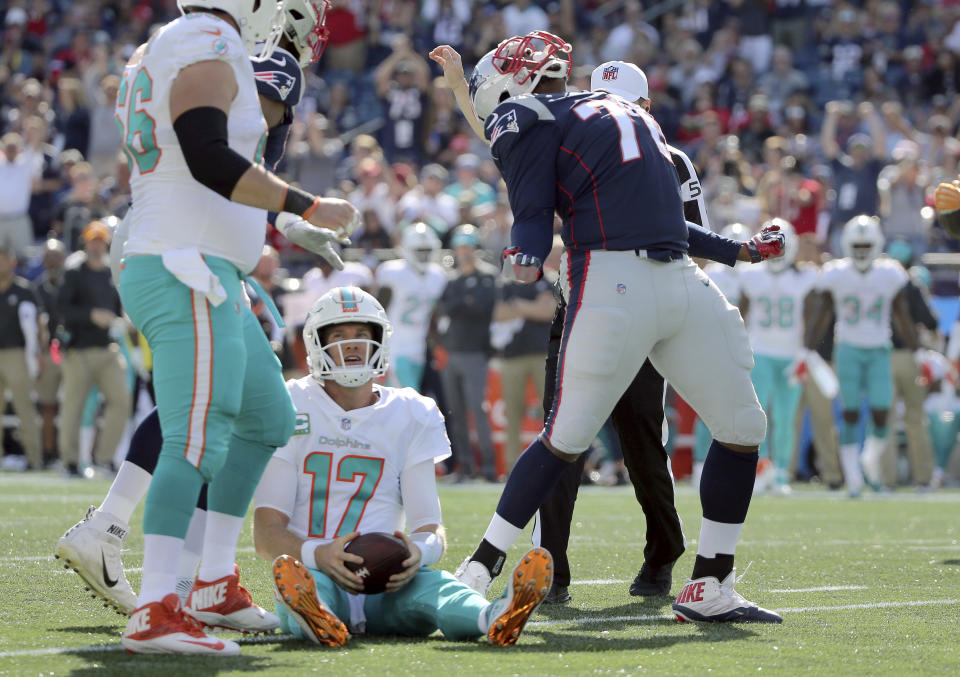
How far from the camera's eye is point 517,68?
16.8ft

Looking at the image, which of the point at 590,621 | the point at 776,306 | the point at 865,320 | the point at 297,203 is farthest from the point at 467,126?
the point at 297,203

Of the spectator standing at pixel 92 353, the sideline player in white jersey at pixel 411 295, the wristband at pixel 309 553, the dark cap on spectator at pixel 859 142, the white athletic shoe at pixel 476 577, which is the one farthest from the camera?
the dark cap on spectator at pixel 859 142

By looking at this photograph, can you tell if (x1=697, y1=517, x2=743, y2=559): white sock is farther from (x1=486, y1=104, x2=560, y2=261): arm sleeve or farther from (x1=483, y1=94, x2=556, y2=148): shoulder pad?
(x1=483, y1=94, x2=556, y2=148): shoulder pad

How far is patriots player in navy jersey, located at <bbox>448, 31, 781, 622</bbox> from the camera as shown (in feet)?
15.7

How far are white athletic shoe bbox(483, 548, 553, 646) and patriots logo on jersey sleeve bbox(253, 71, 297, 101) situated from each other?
60.6 inches

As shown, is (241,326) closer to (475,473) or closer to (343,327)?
(343,327)

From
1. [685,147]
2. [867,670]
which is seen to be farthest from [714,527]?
[685,147]

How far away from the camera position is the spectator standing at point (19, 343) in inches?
554

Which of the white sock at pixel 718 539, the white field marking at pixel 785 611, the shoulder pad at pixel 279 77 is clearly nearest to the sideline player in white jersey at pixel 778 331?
the white field marking at pixel 785 611

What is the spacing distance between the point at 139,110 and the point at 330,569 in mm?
1386

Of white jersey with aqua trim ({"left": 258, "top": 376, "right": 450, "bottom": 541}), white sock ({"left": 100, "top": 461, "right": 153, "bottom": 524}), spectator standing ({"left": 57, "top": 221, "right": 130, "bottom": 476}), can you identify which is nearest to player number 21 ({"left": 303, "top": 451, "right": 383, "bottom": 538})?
white jersey with aqua trim ({"left": 258, "top": 376, "right": 450, "bottom": 541})

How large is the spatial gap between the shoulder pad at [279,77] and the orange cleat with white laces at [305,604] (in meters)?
1.37

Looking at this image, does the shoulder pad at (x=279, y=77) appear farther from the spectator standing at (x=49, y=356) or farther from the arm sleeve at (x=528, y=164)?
the spectator standing at (x=49, y=356)

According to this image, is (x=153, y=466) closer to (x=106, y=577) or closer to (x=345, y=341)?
(x=106, y=577)
